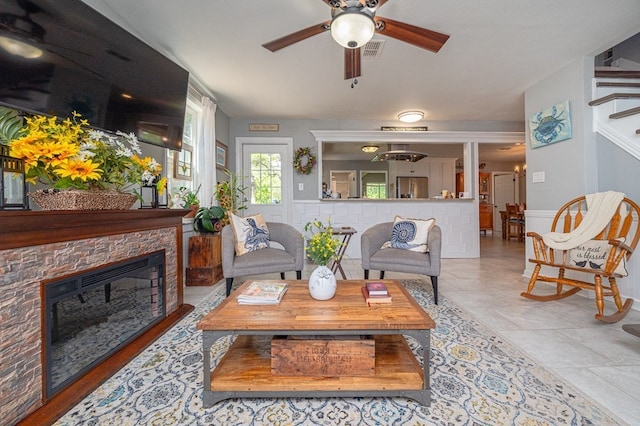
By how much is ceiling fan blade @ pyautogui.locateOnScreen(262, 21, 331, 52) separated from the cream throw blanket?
2.59 meters

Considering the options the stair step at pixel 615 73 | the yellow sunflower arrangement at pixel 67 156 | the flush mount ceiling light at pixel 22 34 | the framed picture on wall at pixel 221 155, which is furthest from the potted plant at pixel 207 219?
the stair step at pixel 615 73

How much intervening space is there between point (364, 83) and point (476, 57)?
1180 millimetres

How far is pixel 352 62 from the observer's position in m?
2.14

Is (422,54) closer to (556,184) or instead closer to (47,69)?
(556,184)

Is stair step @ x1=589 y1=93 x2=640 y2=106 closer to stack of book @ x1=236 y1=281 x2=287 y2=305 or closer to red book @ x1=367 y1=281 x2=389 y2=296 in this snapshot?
A: red book @ x1=367 y1=281 x2=389 y2=296

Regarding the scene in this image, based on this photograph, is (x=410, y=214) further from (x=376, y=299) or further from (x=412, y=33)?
(x=376, y=299)

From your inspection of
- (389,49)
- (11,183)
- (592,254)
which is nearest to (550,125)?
(592,254)

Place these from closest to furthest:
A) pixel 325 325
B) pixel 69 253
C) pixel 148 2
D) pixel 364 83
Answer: pixel 325 325 < pixel 69 253 < pixel 148 2 < pixel 364 83

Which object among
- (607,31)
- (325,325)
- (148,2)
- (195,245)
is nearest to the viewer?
(325,325)

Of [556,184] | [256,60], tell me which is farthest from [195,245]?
[556,184]

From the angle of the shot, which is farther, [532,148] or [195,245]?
[532,148]

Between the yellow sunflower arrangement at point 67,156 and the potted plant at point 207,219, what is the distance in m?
1.34

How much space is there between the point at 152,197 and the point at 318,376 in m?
1.77

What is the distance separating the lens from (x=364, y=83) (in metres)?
3.27
